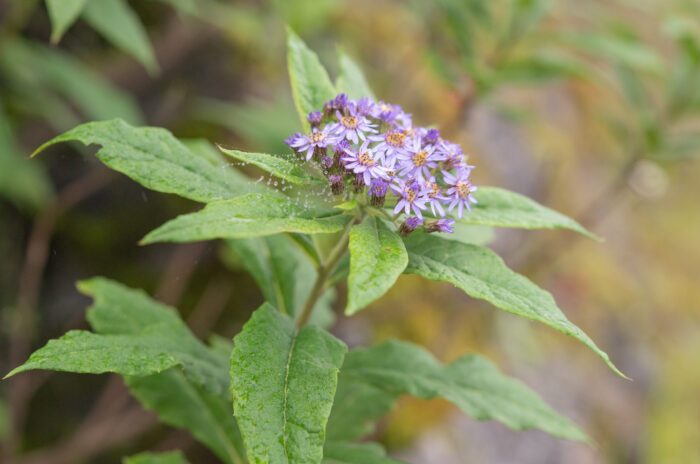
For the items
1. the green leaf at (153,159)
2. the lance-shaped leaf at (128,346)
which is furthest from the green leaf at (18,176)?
the green leaf at (153,159)

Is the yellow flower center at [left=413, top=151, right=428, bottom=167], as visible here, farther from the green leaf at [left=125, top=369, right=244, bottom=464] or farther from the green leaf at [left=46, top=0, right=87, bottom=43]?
the green leaf at [left=46, top=0, right=87, bottom=43]

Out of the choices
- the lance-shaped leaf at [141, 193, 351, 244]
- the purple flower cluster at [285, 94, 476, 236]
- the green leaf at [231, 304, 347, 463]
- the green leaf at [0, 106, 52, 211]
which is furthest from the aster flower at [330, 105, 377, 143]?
the green leaf at [0, 106, 52, 211]

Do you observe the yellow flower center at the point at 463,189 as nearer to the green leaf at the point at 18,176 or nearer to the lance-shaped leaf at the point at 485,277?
the lance-shaped leaf at the point at 485,277

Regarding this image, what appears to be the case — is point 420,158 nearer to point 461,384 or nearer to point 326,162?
point 326,162

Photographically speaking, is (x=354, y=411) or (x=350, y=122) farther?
(x=354, y=411)

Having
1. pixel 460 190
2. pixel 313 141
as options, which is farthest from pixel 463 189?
pixel 313 141

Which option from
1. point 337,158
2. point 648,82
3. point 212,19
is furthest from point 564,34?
point 648,82

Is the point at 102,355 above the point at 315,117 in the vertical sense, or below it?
below

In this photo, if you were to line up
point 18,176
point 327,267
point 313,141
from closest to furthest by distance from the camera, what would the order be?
point 313,141, point 327,267, point 18,176
